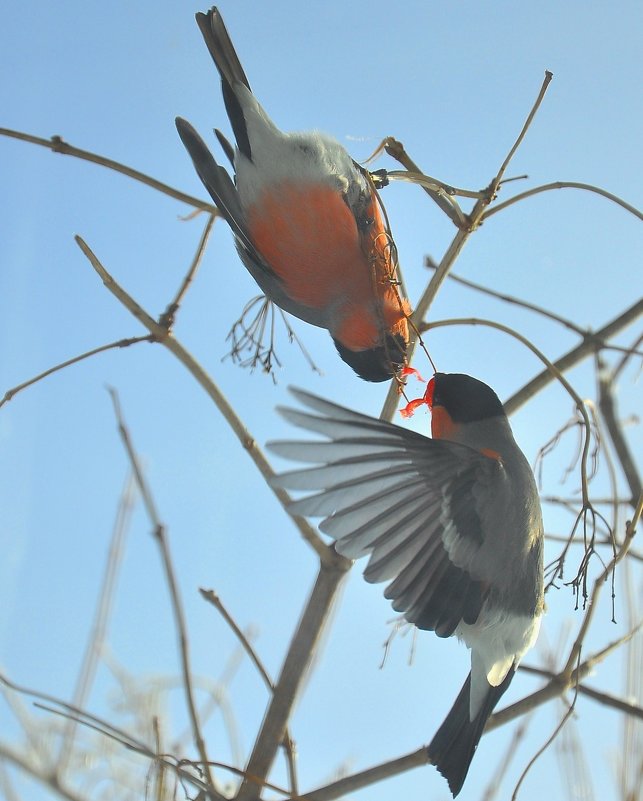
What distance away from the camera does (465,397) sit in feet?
5.78

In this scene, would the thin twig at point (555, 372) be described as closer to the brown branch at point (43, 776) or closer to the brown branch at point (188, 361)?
the brown branch at point (188, 361)

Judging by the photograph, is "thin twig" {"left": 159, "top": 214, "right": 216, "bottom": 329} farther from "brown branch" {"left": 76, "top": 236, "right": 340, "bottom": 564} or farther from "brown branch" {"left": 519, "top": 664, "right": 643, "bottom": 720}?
"brown branch" {"left": 519, "top": 664, "right": 643, "bottom": 720}

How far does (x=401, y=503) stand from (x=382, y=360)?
0.45 m

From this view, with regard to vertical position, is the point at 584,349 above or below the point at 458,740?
above

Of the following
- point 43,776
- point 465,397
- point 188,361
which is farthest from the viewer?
point 465,397

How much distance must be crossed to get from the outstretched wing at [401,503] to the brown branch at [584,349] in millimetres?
175

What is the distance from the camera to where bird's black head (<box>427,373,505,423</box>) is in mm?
1759

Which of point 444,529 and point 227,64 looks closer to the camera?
point 444,529

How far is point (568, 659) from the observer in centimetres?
133

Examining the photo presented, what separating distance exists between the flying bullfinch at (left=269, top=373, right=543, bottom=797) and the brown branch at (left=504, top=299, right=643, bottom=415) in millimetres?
152

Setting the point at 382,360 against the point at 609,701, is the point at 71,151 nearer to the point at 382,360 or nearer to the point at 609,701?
the point at 382,360

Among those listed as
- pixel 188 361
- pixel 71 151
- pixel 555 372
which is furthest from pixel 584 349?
pixel 71 151

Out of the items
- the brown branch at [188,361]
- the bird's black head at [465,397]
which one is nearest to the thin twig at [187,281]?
the brown branch at [188,361]

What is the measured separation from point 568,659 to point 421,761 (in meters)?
0.28
